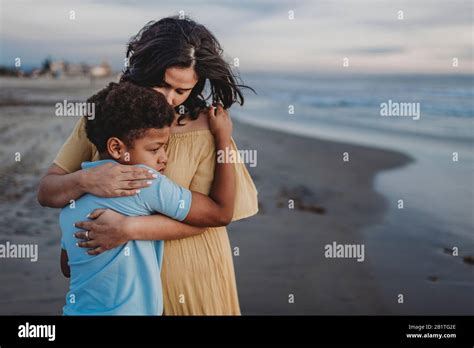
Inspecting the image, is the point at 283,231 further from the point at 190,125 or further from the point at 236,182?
the point at 190,125

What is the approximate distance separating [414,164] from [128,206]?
7040 mm

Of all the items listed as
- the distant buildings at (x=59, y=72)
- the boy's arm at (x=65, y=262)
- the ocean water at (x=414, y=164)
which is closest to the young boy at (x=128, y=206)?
the boy's arm at (x=65, y=262)

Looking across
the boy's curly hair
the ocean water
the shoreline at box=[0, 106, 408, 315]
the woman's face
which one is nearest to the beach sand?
the shoreline at box=[0, 106, 408, 315]

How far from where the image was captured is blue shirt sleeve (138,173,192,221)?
2096 millimetres

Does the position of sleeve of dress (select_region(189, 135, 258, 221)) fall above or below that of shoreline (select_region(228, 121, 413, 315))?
Answer: above

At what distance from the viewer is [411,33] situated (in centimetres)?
1045

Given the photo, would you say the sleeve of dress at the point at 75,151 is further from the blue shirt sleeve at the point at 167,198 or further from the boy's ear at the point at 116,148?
the blue shirt sleeve at the point at 167,198

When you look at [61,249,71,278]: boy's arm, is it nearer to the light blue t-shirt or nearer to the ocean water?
the light blue t-shirt

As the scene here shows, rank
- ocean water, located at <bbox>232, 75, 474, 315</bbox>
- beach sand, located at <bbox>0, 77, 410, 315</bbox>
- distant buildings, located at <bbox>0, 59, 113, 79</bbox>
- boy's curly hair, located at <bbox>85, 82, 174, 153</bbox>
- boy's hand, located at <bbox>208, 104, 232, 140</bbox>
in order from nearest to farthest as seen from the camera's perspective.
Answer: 1. boy's curly hair, located at <bbox>85, 82, 174, 153</bbox>
2. boy's hand, located at <bbox>208, 104, 232, 140</bbox>
3. beach sand, located at <bbox>0, 77, 410, 315</bbox>
4. ocean water, located at <bbox>232, 75, 474, 315</bbox>
5. distant buildings, located at <bbox>0, 59, 113, 79</bbox>

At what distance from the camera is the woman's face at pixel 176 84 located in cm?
230
